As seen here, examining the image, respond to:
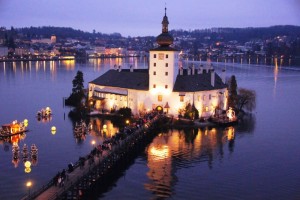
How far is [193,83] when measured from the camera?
4734cm

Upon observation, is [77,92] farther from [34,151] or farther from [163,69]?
[34,151]

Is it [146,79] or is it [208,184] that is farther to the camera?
[146,79]

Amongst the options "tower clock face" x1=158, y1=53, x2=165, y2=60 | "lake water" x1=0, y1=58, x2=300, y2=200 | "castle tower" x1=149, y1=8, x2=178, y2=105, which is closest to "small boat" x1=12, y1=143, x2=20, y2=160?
"lake water" x1=0, y1=58, x2=300, y2=200

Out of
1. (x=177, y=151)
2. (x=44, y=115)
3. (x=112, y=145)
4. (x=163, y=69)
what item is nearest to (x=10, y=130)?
(x=44, y=115)

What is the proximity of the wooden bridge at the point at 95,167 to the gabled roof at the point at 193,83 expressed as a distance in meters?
6.57

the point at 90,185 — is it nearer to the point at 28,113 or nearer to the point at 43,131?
the point at 43,131

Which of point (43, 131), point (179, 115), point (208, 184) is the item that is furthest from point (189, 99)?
point (208, 184)

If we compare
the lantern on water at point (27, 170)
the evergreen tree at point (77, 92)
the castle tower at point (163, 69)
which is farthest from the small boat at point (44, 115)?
the lantern on water at point (27, 170)

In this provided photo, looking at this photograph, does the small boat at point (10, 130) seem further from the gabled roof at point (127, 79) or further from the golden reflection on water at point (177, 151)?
the gabled roof at point (127, 79)

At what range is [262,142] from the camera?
129 ft

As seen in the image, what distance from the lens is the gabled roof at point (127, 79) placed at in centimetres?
4884

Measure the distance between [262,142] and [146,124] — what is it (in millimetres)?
10661

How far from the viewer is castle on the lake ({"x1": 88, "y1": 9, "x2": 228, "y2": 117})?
153 feet

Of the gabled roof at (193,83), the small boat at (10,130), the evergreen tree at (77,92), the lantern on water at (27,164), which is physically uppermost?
the gabled roof at (193,83)
